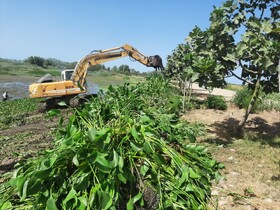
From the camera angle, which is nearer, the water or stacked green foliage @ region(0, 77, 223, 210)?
stacked green foliage @ region(0, 77, 223, 210)

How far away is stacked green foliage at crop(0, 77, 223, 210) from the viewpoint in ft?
4.11

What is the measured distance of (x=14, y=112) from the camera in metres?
15.4

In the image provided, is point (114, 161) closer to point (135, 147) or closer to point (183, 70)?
point (135, 147)

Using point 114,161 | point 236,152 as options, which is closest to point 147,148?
point 114,161

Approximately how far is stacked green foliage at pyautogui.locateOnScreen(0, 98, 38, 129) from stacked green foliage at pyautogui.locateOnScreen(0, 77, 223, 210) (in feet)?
36.7

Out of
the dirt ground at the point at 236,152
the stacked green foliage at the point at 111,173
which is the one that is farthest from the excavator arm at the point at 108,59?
the stacked green foliage at the point at 111,173

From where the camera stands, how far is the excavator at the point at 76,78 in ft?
46.9

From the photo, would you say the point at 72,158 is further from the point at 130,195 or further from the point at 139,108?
the point at 139,108

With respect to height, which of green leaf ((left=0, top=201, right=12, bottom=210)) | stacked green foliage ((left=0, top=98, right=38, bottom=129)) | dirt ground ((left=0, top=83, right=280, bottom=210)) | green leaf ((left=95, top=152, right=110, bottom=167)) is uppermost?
green leaf ((left=95, top=152, right=110, bottom=167))

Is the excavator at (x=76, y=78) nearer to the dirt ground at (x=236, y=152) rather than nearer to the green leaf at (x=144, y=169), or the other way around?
the dirt ground at (x=236, y=152)

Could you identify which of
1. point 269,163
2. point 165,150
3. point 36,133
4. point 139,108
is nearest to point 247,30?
point 269,163

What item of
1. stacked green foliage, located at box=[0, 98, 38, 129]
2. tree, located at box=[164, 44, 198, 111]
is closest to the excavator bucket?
tree, located at box=[164, 44, 198, 111]

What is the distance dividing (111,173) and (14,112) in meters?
15.6

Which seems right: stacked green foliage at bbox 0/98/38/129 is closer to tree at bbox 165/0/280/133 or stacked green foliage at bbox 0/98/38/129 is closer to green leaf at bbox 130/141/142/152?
tree at bbox 165/0/280/133
